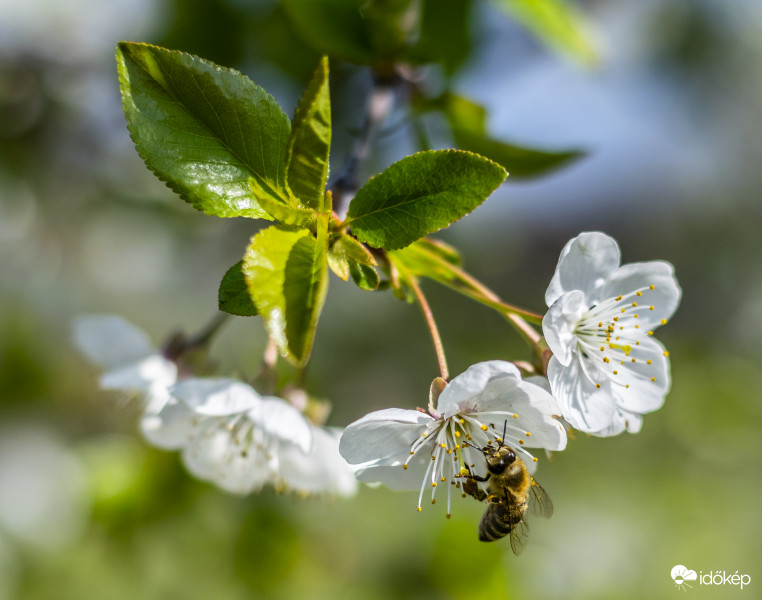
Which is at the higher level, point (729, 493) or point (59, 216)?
point (59, 216)

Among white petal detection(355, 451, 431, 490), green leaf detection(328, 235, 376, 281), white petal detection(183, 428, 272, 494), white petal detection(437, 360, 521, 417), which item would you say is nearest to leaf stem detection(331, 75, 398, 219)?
green leaf detection(328, 235, 376, 281)

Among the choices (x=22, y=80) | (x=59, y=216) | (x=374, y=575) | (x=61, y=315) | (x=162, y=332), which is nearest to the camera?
(x=22, y=80)

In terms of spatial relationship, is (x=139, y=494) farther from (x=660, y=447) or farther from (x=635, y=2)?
(x=660, y=447)

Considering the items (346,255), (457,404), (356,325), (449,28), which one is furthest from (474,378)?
(356,325)

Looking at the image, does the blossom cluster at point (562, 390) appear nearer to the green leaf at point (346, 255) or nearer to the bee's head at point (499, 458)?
the bee's head at point (499, 458)

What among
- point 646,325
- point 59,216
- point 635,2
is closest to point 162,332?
point 59,216

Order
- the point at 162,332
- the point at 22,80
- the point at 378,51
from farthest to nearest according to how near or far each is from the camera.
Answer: the point at 162,332, the point at 22,80, the point at 378,51

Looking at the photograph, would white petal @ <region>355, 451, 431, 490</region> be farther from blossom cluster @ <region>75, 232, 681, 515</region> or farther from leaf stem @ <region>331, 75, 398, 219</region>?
leaf stem @ <region>331, 75, 398, 219</region>

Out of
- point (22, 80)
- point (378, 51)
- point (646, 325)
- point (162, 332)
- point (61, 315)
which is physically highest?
point (378, 51)
